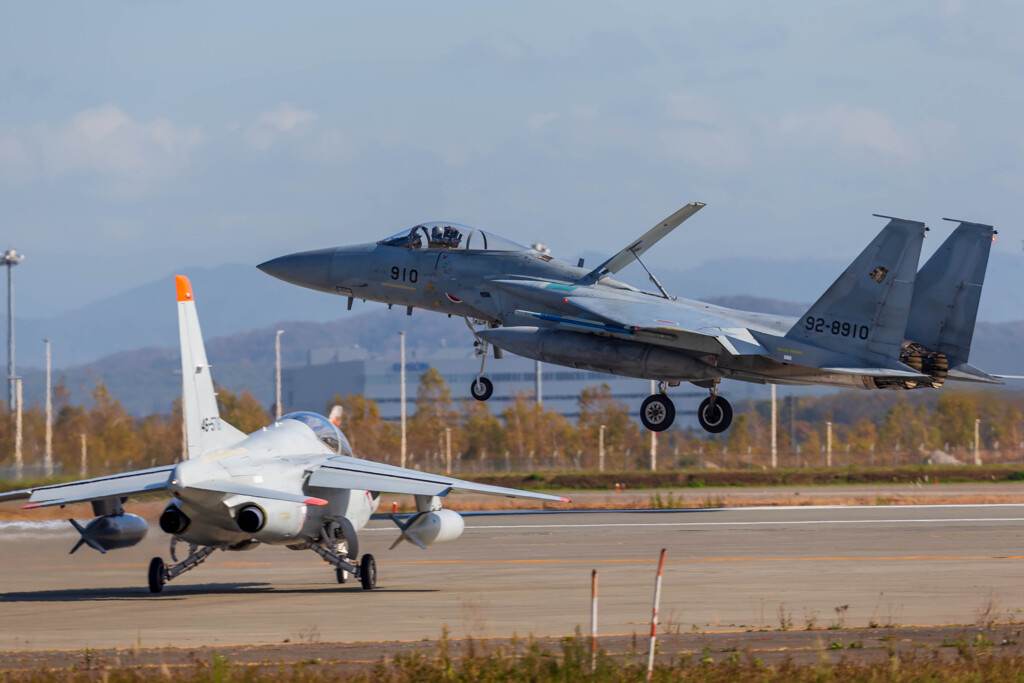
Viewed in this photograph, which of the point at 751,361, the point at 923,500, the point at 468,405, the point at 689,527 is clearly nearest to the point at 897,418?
the point at 468,405

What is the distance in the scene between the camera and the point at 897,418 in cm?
8762

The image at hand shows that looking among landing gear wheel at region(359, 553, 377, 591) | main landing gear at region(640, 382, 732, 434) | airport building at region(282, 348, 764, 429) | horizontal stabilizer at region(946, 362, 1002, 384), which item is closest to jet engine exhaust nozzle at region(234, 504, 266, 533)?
landing gear wheel at region(359, 553, 377, 591)

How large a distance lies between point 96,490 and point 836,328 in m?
13.8

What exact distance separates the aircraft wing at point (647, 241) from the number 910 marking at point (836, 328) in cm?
317

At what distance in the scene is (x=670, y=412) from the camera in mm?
24906

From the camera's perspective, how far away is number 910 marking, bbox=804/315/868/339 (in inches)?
924

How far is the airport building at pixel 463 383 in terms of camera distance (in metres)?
153

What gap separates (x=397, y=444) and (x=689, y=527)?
2134 inches

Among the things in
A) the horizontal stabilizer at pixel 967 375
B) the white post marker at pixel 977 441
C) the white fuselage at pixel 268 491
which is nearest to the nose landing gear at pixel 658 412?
the horizontal stabilizer at pixel 967 375

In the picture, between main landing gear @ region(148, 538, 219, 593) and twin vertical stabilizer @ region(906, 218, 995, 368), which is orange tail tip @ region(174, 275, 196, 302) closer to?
main landing gear @ region(148, 538, 219, 593)

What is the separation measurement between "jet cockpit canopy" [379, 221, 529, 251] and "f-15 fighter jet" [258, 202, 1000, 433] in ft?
0.09

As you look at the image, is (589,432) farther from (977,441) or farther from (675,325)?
(675,325)

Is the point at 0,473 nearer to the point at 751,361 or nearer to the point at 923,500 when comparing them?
the point at 751,361

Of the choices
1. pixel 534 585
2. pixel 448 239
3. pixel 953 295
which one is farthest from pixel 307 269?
pixel 953 295
